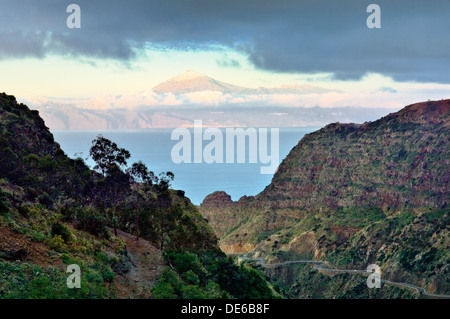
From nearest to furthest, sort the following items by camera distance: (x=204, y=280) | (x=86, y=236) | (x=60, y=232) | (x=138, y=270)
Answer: (x=60, y=232)
(x=138, y=270)
(x=86, y=236)
(x=204, y=280)

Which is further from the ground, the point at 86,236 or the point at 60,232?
the point at 60,232

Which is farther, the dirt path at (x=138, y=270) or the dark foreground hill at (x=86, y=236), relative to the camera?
the dirt path at (x=138, y=270)

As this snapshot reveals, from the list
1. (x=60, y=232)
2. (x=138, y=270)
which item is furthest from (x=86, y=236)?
(x=138, y=270)

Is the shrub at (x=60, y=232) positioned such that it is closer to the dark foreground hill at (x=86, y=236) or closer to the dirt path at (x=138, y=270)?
the dark foreground hill at (x=86, y=236)

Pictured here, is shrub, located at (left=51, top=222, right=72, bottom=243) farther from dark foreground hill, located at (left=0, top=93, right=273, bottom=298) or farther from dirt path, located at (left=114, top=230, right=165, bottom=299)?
dirt path, located at (left=114, top=230, right=165, bottom=299)

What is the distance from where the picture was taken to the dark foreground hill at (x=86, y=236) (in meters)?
43.7

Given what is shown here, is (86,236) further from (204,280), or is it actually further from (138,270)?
(204,280)

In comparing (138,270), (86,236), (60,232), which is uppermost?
(60,232)

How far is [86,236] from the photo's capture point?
54.5m

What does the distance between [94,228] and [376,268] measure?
122 m

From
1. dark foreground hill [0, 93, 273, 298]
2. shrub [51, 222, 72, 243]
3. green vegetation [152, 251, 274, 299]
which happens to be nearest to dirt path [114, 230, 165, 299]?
A: dark foreground hill [0, 93, 273, 298]

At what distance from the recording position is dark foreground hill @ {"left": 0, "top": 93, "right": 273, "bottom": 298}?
43.7 m

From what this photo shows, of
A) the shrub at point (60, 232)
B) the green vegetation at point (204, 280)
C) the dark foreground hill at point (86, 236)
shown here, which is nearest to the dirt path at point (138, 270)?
the dark foreground hill at point (86, 236)
